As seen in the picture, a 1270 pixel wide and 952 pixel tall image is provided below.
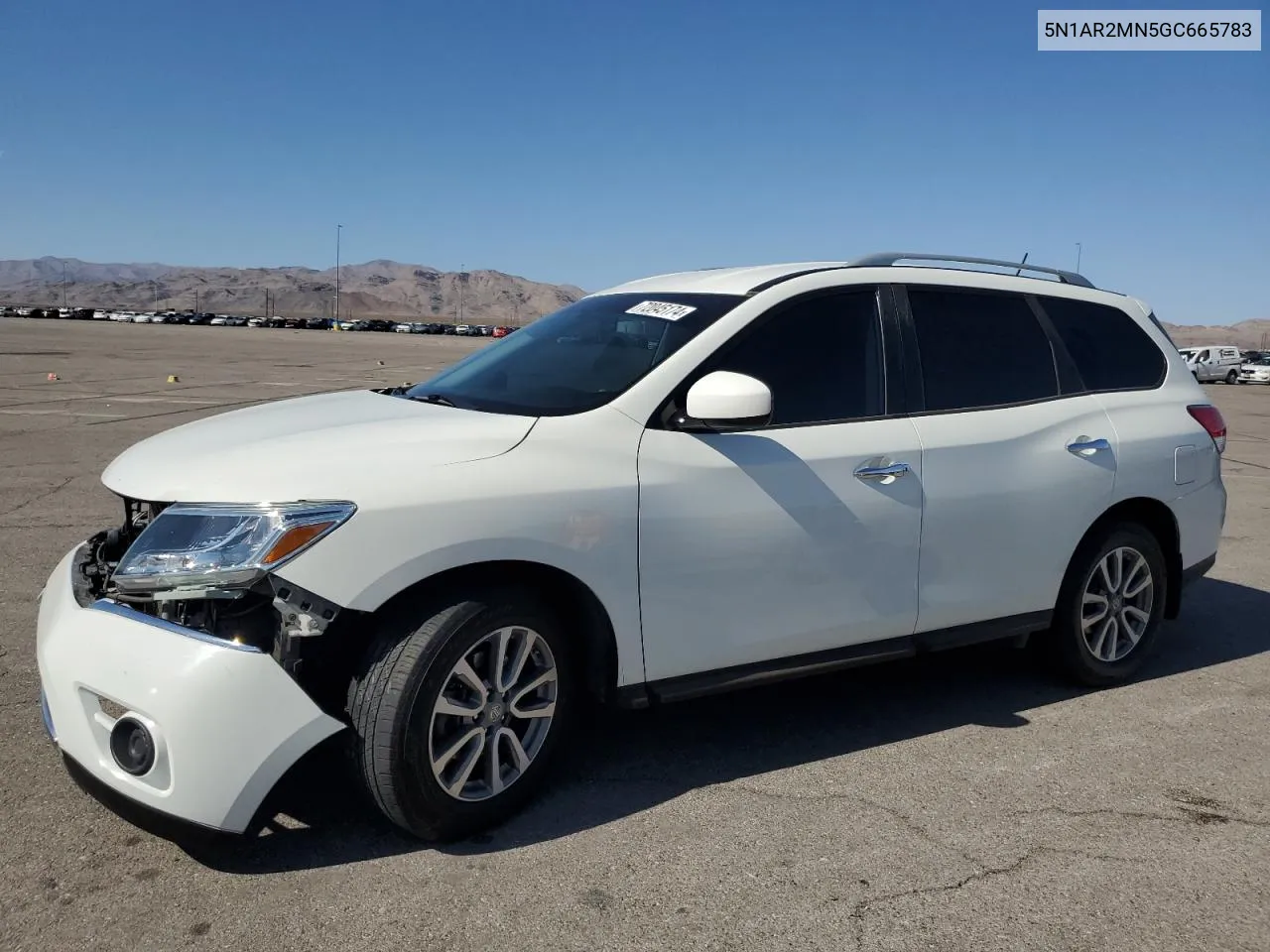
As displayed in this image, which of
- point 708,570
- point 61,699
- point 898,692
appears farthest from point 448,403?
point 898,692

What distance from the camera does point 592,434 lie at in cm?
358

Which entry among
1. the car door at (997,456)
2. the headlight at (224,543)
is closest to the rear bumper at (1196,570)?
the car door at (997,456)

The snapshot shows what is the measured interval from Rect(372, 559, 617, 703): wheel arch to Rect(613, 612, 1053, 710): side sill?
0.35ft

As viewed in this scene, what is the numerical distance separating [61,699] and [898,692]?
3.41m

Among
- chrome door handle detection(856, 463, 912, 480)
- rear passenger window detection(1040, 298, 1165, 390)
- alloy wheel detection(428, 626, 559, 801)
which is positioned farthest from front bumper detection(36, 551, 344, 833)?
rear passenger window detection(1040, 298, 1165, 390)

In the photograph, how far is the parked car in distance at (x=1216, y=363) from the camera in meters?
45.7

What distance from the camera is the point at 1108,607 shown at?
4980 millimetres

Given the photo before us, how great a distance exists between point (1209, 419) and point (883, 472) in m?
2.30

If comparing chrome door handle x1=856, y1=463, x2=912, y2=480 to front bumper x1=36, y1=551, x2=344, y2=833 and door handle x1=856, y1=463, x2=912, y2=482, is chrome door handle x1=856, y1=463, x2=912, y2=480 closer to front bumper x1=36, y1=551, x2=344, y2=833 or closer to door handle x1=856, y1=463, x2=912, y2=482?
door handle x1=856, y1=463, x2=912, y2=482

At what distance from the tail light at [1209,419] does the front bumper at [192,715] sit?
4.36 meters

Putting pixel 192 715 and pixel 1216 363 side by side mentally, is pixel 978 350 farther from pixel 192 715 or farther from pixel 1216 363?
pixel 1216 363

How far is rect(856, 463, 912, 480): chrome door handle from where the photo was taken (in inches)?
160

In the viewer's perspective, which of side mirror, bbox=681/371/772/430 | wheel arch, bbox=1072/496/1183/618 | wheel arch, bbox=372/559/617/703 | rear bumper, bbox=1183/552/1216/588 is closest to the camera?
wheel arch, bbox=372/559/617/703

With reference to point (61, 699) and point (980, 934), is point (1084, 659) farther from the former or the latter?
point (61, 699)
